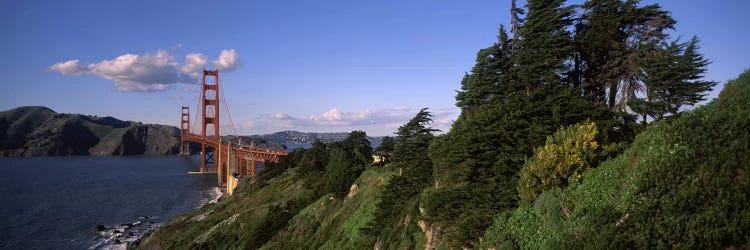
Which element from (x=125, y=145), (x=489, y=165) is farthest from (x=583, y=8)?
(x=125, y=145)

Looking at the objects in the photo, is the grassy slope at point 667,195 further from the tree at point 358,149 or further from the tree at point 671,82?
the tree at point 358,149

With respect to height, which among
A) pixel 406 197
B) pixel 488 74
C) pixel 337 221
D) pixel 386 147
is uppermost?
pixel 488 74

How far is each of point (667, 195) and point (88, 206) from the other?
68289 mm

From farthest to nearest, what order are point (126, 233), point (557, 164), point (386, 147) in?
1. point (126, 233)
2. point (386, 147)
3. point (557, 164)

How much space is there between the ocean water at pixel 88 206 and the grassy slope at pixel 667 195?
137ft

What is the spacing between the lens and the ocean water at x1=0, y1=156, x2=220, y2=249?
143ft

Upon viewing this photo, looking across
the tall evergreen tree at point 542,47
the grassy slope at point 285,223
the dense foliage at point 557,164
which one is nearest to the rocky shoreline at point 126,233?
the grassy slope at point 285,223

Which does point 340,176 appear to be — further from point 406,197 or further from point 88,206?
point 88,206

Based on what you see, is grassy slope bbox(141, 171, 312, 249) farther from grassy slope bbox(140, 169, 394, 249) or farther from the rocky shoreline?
the rocky shoreline

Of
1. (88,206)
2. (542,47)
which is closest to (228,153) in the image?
(88,206)

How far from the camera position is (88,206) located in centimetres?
6000

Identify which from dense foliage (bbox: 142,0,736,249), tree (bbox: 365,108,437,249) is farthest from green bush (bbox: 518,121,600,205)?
tree (bbox: 365,108,437,249)

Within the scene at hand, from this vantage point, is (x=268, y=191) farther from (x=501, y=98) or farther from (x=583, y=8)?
(x=583, y=8)

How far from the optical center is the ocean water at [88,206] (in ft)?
143
